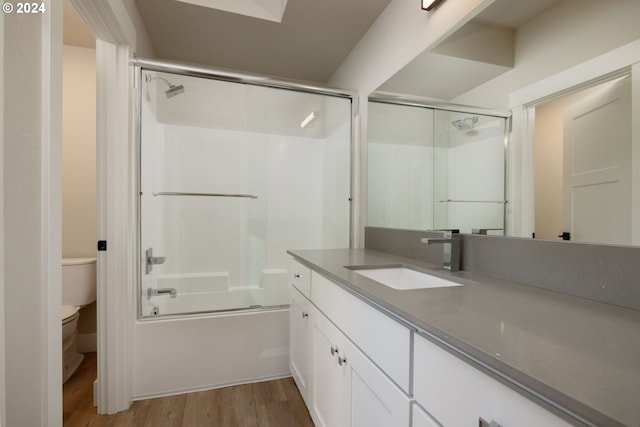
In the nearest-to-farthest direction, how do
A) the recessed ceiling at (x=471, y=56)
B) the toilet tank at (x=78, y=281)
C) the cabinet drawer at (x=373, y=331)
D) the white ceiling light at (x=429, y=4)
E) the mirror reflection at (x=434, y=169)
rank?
the cabinet drawer at (x=373, y=331)
the recessed ceiling at (x=471, y=56)
the mirror reflection at (x=434, y=169)
the white ceiling light at (x=429, y=4)
the toilet tank at (x=78, y=281)

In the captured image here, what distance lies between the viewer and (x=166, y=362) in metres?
1.76

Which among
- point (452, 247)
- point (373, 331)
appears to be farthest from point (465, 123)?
point (373, 331)

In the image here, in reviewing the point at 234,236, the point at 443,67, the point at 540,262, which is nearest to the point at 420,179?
the point at 443,67

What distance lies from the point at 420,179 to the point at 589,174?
0.84 m

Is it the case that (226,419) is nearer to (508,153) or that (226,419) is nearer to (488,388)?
(488,388)

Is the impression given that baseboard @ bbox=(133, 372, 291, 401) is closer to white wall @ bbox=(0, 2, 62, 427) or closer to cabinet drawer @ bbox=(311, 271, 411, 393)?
white wall @ bbox=(0, 2, 62, 427)

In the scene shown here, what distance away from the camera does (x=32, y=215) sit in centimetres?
88

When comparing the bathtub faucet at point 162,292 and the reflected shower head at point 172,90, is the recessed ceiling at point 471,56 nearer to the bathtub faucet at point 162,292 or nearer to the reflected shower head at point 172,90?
the reflected shower head at point 172,90

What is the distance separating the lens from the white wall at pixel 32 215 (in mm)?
803

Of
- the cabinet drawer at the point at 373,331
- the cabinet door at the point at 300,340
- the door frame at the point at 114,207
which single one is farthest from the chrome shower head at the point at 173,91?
the cabinet drawer at the point at 373,331

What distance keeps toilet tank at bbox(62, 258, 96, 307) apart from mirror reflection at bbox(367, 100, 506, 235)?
81.2 inches

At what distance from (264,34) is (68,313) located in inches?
89.6

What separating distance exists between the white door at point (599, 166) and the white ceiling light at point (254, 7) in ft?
5.57

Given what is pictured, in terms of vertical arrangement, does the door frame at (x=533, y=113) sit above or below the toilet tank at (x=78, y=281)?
above
